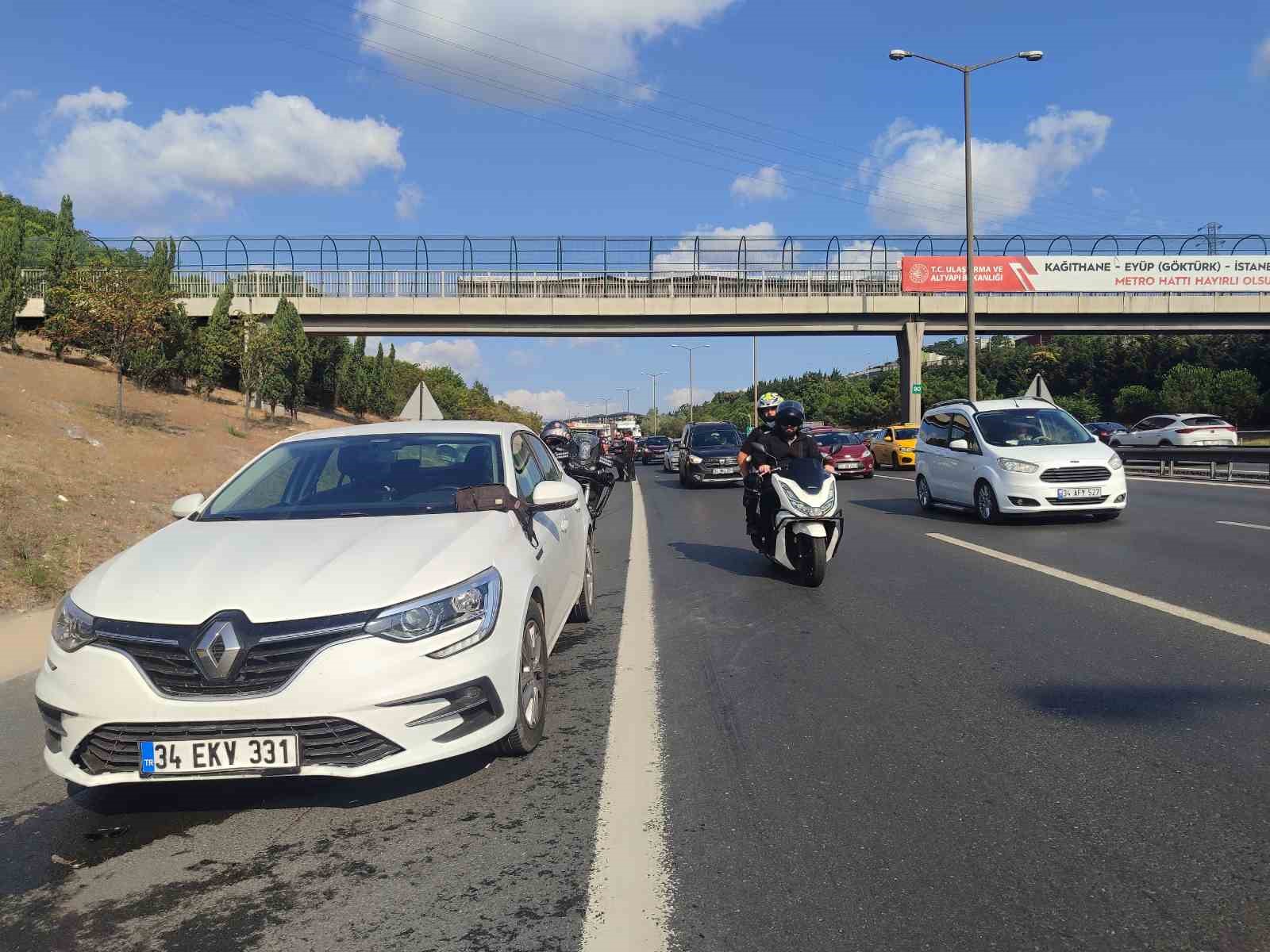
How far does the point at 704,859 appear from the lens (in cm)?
344

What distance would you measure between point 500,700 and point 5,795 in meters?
2.22

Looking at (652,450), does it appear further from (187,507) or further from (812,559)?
(187,507)

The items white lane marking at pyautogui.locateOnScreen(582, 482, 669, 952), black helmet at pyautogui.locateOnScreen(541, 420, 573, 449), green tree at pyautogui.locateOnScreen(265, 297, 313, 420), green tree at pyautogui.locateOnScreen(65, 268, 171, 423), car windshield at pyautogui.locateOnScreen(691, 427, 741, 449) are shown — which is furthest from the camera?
green tree at pyautogui.locateOnScreen(265, 297, 313, 420)

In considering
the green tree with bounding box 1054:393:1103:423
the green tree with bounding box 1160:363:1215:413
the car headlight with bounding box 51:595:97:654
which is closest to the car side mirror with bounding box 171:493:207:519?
the car headlight with bounding box 51:595:97:654

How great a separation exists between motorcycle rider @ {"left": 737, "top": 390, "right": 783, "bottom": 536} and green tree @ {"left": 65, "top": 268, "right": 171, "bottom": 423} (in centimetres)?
2053

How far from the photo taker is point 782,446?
9617mm

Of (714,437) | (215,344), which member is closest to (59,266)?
A: (215,344)

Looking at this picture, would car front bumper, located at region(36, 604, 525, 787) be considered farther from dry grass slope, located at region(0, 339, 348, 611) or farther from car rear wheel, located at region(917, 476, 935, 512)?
car rear wheel, located at region(917, 476, 935, 512)

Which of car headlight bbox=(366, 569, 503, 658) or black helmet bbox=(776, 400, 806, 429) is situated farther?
black helmet bbox=(776, 400, 806, 429)

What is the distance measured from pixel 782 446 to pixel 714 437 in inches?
750

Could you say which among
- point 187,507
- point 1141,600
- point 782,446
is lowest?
point 1141,600

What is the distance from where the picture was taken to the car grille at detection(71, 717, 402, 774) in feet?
12.0

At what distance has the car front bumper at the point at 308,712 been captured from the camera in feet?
11.9

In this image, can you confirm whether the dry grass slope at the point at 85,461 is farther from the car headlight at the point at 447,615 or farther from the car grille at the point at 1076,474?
the car grille at the point at 1076,474
